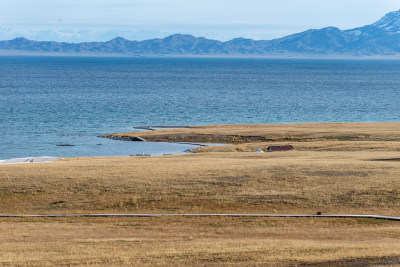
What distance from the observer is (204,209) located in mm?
33031

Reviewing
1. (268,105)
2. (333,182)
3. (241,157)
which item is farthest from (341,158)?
(268,105)

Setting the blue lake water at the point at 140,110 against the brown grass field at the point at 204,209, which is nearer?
the brown grass field at the point at 204,209

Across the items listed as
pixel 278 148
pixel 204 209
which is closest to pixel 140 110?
pixel 278 148

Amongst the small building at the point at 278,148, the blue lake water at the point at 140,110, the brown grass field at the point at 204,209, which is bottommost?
the blue lake water at the point at 140,110

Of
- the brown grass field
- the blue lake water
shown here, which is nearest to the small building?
the blue lake water

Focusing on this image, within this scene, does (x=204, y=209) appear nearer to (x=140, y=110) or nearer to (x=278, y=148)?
(x=278, y=148)

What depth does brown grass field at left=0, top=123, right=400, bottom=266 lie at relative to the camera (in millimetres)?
23172

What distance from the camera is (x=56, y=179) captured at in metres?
38.7

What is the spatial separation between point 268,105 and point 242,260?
119 m

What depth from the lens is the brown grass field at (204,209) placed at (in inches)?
912

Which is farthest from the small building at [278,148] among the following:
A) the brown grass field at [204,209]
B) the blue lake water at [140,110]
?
the brown grass field at [204,209]

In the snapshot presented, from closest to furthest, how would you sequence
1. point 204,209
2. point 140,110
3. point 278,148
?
point 204,209
point 278,148
point 140,110

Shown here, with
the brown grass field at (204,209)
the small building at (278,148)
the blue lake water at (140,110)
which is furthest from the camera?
the blue lake water at (140,110)

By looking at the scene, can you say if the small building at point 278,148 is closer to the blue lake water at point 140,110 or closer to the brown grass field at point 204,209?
the blue lake water at point 140,110
